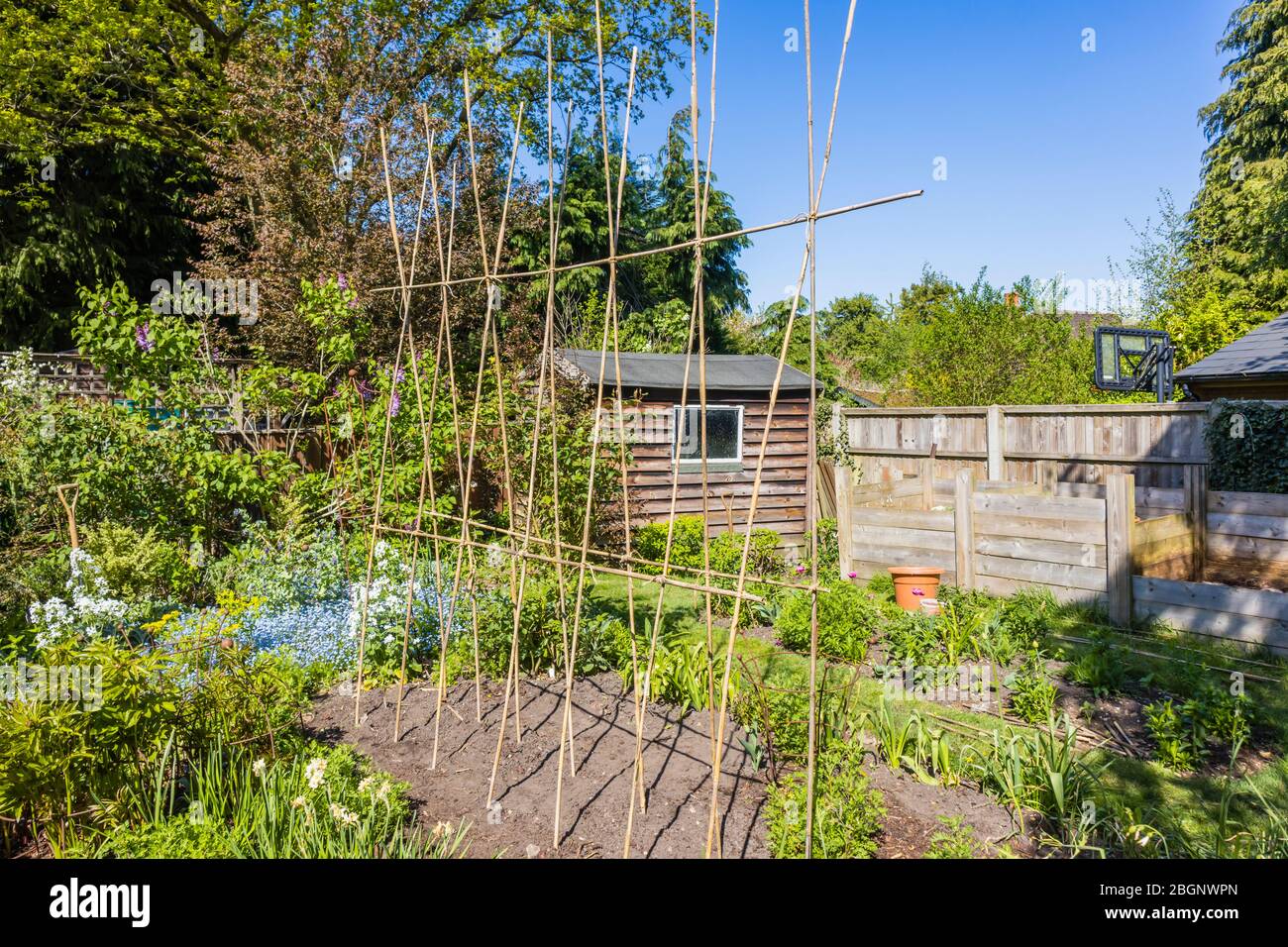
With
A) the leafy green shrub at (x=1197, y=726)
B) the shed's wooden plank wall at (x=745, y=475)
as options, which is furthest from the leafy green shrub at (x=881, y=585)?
the leafy green shrub at (x=1197, y=726)

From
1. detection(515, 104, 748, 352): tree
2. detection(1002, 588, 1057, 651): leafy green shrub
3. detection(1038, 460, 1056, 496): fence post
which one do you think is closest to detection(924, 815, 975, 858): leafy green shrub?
detection(1002, 588, 1057, 651): leafy green shrub

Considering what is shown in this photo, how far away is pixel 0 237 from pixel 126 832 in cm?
1550

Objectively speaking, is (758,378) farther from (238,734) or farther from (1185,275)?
(1185,275)

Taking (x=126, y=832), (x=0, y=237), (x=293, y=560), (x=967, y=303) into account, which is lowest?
(x=126, y=832)

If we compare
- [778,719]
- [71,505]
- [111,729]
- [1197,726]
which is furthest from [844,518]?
[71,505]

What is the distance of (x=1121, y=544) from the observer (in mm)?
6066

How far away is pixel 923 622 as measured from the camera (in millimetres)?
5527

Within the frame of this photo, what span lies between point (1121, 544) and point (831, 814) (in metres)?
4.40

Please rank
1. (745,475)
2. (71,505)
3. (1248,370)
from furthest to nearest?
(745,475) → (1248,370) → (71,505)

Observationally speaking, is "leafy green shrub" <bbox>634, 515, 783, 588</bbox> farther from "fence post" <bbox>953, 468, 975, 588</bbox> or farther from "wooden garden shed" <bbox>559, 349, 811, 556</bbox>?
"fence post" <bbox>953, 468, 975, 588</bbox>

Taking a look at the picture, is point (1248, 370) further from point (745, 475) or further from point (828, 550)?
point (745, 475)

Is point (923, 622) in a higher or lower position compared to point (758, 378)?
lower

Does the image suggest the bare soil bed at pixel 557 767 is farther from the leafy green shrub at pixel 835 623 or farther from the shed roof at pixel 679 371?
the shed roof at pixel 679 371
